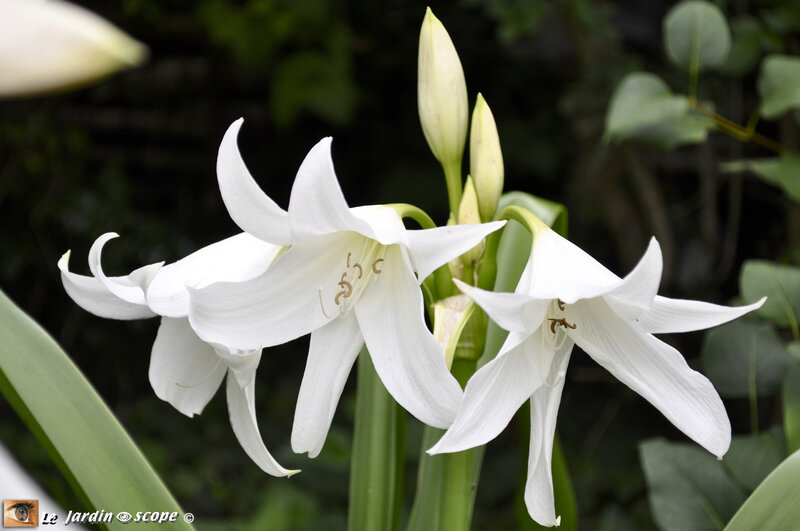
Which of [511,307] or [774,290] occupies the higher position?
[511,307]

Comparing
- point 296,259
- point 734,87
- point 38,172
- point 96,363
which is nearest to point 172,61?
point 38,172

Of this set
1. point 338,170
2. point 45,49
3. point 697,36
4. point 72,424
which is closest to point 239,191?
point 72,424

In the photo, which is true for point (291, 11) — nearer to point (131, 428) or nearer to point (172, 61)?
point (172, 61)

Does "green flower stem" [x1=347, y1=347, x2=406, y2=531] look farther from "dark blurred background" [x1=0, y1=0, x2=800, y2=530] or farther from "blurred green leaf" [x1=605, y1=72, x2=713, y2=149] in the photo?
"dark blurred background" [x1=0, y1=0, x2=800, y2=530]

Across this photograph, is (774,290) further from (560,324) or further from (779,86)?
(560,324)

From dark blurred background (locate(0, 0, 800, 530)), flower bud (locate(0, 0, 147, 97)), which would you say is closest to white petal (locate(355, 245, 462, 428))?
flower bud (locate(0, 0, 147, 97))

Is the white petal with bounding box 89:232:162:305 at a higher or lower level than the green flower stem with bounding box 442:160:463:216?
lower
